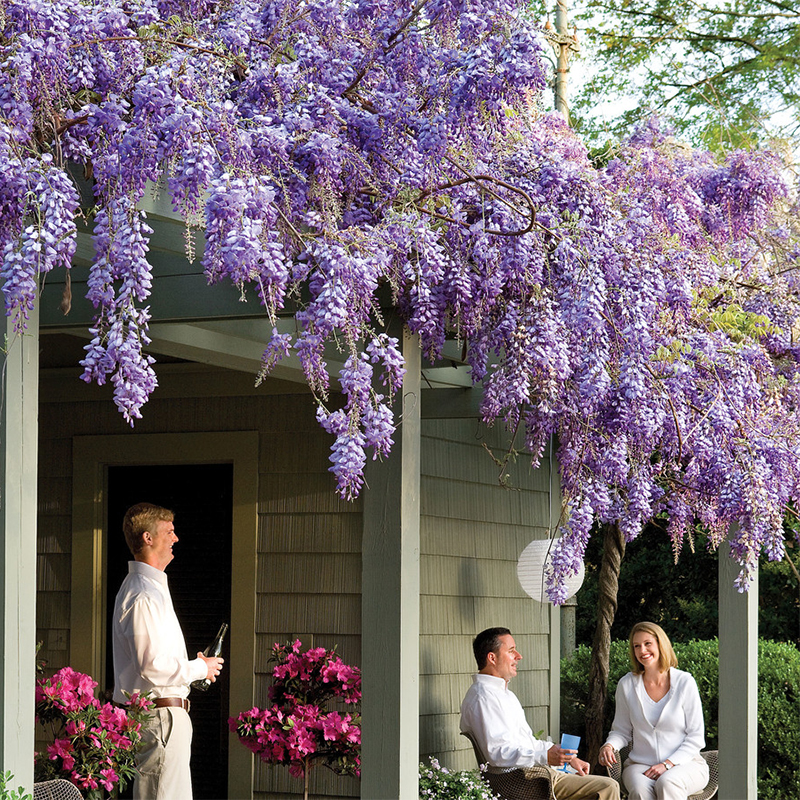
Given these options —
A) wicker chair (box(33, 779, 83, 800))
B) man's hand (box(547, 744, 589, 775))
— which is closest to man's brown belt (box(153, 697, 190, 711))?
wicker chair (box(33, 779, 83, 800))

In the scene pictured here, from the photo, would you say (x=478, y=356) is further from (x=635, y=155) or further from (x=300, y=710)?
(x=300, y=710)

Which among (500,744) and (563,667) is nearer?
(500,744)

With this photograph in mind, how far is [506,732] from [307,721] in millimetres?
954

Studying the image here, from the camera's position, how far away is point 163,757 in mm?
4969

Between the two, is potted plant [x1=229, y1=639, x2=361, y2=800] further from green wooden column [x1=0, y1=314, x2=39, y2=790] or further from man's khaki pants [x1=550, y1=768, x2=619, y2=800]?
green wooden column [x1=0, y1=314, x2=39, y2=790]

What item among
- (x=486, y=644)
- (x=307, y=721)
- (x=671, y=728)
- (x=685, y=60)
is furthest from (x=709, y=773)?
(x=685, y=60)

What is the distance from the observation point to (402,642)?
4.07 metres

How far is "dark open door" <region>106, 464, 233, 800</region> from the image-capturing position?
679 cm

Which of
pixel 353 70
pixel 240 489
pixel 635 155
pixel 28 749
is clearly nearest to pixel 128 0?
pixel 353 70

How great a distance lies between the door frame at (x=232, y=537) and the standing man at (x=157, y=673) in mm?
1586

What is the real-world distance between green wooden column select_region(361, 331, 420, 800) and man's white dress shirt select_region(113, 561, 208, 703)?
3.42ft

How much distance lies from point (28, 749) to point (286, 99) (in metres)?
1.92

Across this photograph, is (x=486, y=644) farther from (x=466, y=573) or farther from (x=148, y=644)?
(x=148, y=644)

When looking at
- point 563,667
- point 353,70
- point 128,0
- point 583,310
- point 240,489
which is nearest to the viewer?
point 128,0
